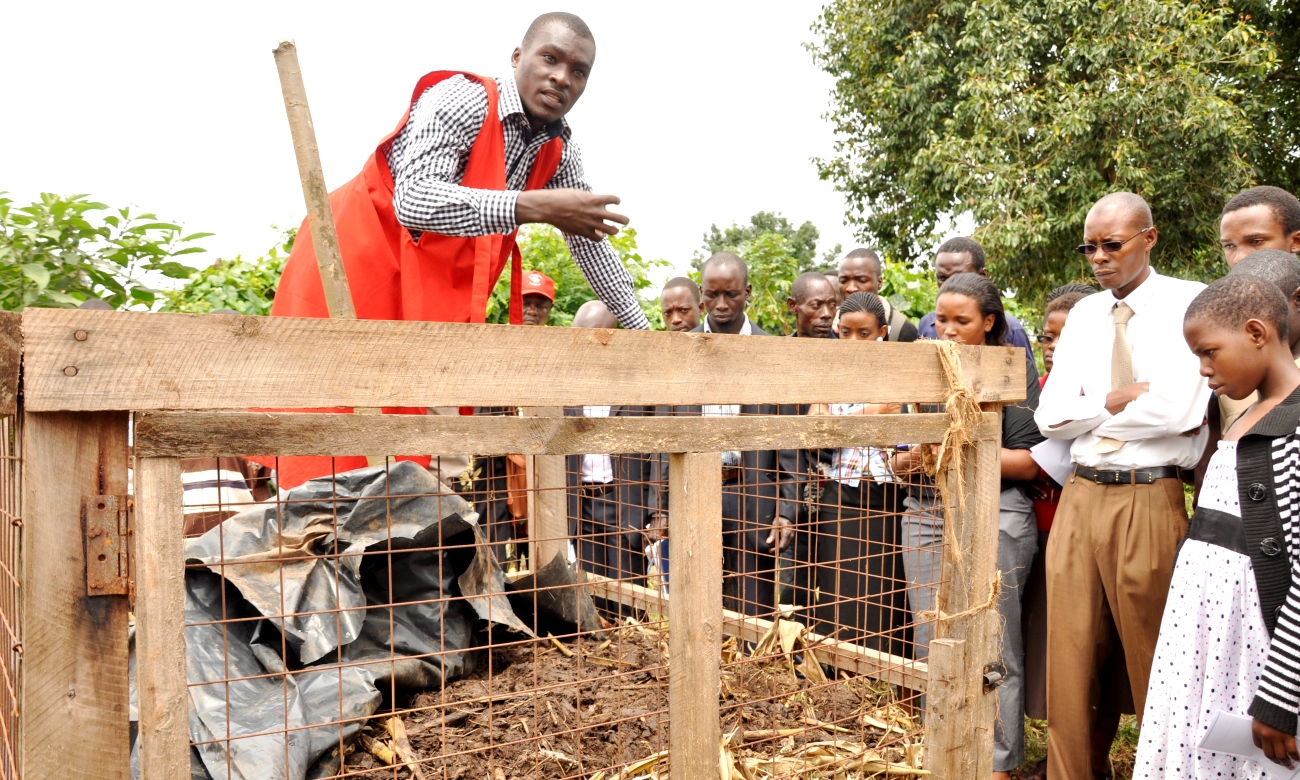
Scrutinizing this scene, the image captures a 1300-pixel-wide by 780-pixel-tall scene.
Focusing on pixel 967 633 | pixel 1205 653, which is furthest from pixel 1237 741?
pixel 967 633

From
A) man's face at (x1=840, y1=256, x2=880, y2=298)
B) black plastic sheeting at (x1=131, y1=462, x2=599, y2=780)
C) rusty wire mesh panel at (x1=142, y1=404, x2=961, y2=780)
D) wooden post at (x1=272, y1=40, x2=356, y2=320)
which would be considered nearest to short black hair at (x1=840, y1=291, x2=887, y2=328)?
man's face at (x1=840, y1=256, x2=880, y2=298)

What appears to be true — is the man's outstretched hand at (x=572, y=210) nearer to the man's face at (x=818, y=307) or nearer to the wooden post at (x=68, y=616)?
the wooden post at (x=68, y=616)

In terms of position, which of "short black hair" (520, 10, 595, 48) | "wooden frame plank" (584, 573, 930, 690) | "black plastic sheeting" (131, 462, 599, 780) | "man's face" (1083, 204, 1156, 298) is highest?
"short black hair" (520, 10, 595, 48)

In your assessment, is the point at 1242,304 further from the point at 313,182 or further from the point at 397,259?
the point at 313,182

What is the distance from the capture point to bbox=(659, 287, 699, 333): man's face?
597 cm

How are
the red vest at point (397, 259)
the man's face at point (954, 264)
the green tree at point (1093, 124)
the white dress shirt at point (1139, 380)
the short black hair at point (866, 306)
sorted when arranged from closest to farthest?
the red vest at point (397, 259) → the white dress shirt at point (1139, 380) → the short black hair at point (866, 306) → the man's face at point (954, 264) → the green tree at point (1093, 124)

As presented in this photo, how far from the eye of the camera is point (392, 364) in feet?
5.68

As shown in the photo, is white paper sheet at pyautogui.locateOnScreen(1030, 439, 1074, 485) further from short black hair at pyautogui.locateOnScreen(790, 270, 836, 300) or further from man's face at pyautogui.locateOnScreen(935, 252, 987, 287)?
short black hair at pyautogui.locateOnScreen(790, 270, 836, 300)

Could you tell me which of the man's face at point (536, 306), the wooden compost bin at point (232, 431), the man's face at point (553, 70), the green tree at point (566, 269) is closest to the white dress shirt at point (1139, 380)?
the wooden compost bin at point (232, 431)

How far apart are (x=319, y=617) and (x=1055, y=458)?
2.83m

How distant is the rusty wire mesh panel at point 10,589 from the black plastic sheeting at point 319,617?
0.82ft

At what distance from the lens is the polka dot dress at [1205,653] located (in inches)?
107

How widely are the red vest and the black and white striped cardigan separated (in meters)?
2.22

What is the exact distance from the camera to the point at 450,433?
1.80 metres
